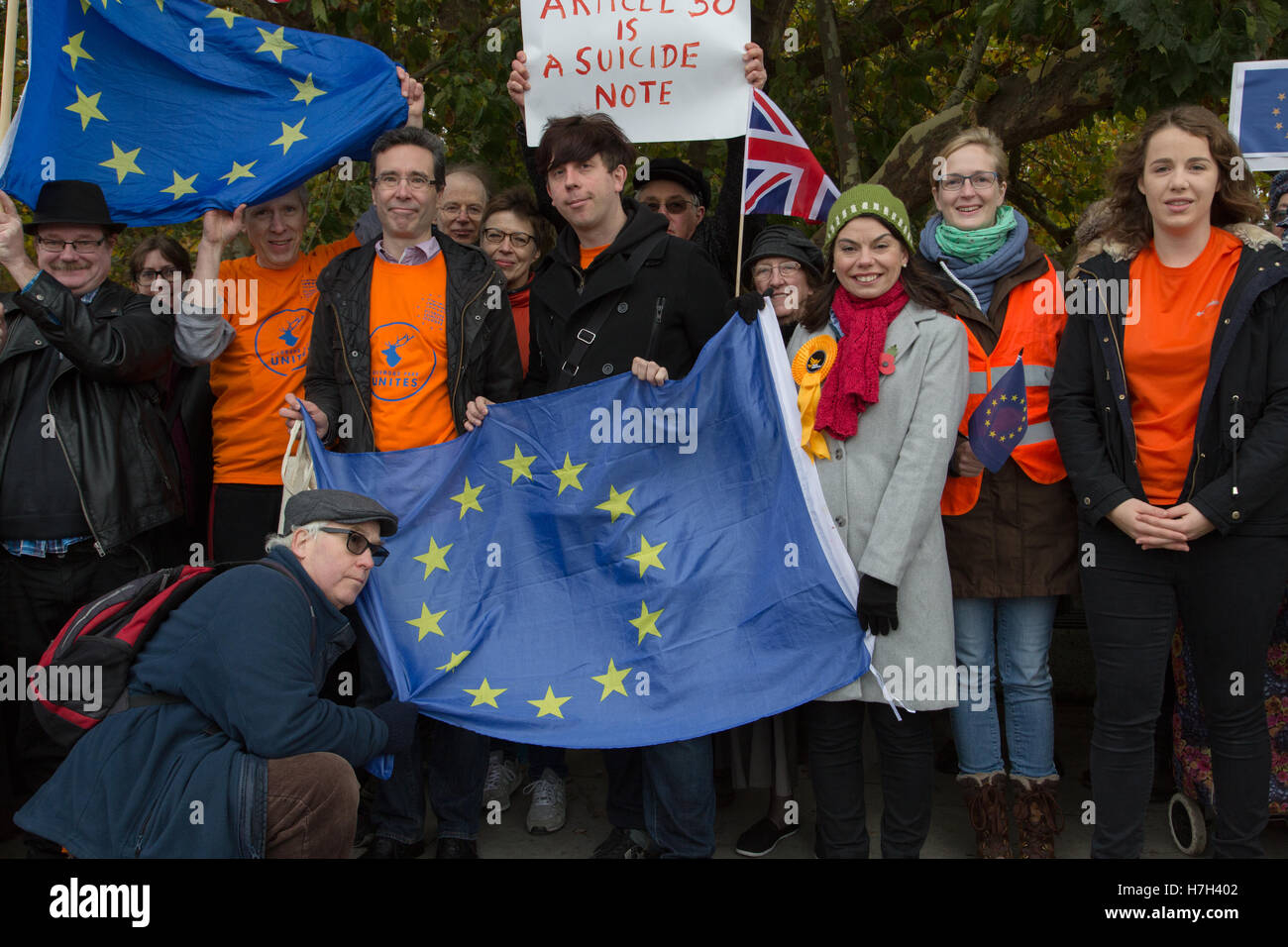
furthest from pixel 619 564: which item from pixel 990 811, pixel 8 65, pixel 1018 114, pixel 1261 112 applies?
pixel 1018 114

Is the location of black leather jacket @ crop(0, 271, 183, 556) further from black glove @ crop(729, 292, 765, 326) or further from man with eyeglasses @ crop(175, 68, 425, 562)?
black glove @ crop(729, 292, 765, 326)

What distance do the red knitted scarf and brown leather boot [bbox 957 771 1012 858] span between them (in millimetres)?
1293

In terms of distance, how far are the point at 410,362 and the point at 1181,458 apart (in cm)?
264

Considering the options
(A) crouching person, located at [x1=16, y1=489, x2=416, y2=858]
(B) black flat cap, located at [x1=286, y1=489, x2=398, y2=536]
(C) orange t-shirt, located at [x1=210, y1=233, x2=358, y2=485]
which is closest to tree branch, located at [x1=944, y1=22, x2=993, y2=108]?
(C) orange t-shirt, located at [x1=210, y1=233, x2=358, y2=485]

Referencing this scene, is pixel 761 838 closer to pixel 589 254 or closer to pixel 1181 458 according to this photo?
pixel 1181 458

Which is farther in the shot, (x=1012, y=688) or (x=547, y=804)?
(x=547, y=804)

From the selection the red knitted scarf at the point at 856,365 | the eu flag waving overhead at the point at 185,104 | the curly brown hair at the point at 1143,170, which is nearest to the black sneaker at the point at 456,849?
the red knitted scarf at the point at 856,365

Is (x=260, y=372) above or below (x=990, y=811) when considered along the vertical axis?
above

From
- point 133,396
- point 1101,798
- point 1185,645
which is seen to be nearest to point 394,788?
point 133,396

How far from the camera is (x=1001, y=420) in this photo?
3.92m

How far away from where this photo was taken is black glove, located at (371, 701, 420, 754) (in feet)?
12.8

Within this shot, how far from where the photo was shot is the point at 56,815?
3.26 meters

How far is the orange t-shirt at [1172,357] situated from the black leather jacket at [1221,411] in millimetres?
38

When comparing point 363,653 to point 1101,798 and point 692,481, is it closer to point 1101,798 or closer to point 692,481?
point 692,481
